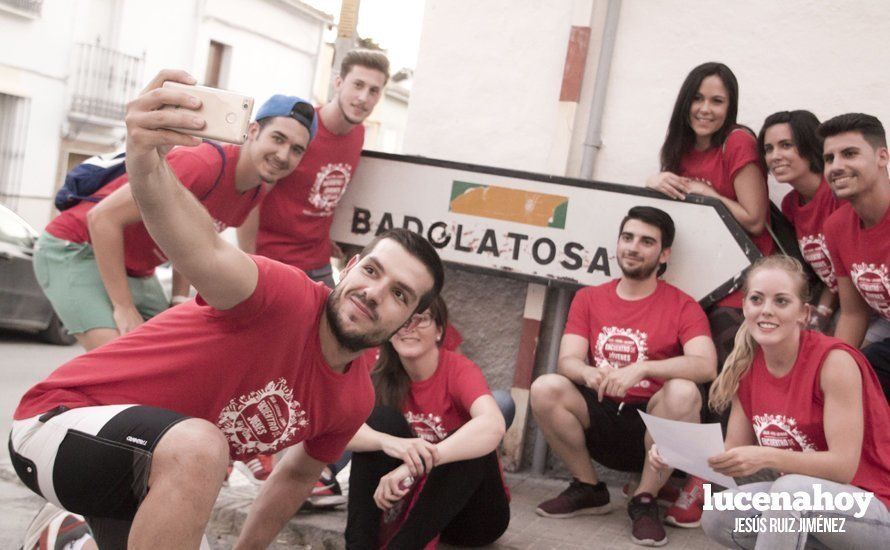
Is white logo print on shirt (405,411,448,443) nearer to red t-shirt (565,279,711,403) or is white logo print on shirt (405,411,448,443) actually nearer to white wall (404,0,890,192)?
red t-shirt (565,279,711,403)

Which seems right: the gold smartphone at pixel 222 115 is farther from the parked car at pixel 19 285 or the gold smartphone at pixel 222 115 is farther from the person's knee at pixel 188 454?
the parked car at pixel 19 285

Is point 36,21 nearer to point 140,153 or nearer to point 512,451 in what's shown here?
point 512,451

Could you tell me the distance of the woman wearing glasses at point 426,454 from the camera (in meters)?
3.85

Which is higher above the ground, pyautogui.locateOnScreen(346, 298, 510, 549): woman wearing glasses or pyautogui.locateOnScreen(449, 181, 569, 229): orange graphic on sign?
pyautogui.locateOnScreen(449, 181, 569, 229): orange graphic on sign

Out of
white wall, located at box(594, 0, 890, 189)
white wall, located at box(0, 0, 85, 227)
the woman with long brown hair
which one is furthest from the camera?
white wall, located at box(0, 0, 85, 227)

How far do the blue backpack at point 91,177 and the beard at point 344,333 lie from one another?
5.06 ft

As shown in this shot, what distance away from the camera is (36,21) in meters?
19.5

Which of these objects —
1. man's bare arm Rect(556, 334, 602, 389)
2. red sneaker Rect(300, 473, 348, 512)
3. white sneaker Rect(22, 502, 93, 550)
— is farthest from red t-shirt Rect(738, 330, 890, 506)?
white sneaker Rect(22, 502, 93, 550)

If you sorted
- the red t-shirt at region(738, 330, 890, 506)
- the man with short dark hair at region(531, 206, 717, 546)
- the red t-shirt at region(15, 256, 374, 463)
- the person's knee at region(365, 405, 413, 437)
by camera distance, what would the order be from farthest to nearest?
the man with short dark hair at region(531, 206, 717, 546), the person's knee at region(365, 405, 413, 437), the red t-shirt at region(738, 330, 890, 506), the red t-shirt at region(15, 256, 374, 463)

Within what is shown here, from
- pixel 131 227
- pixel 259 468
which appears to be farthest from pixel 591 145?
pixel 131 227

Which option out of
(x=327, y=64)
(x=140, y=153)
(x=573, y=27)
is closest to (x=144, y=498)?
(x=140, y=153)

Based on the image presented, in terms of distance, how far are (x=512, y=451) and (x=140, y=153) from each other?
11.7ft

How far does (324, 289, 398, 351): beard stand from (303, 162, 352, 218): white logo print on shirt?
2.31 meters

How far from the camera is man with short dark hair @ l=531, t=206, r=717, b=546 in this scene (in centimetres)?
450
